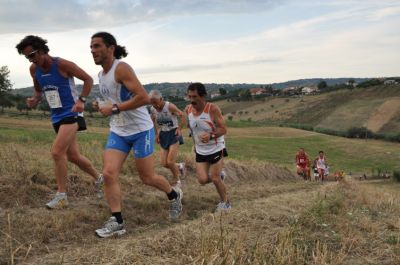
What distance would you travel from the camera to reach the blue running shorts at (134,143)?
5.64m

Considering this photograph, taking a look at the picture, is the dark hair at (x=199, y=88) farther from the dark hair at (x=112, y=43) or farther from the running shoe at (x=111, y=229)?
the running shoe at (x=111, y=229)

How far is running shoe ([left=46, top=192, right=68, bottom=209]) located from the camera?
20.2 feet

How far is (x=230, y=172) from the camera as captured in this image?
544 inches

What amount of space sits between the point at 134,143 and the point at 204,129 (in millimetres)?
1943

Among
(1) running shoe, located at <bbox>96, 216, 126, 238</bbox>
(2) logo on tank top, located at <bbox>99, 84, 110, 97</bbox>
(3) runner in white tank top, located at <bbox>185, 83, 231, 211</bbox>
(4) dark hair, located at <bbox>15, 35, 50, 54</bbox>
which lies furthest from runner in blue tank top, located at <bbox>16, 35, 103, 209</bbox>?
(3) runner in white tank top, located at <bbox>185, 83, 231, 211</bbox>

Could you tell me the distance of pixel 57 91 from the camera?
20.4 ft

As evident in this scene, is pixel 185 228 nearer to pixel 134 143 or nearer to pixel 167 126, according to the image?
pixel 134 143

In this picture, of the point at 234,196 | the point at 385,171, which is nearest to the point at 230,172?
the point at 234,196

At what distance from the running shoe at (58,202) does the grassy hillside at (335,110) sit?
74.9 meters

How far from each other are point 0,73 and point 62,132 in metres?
52.7

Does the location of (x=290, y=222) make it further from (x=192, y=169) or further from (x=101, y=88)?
(x=192, y=169)

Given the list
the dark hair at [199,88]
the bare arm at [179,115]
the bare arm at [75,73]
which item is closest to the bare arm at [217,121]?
the dark hair at [199,88]

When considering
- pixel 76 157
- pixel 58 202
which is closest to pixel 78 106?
pixel 76 157

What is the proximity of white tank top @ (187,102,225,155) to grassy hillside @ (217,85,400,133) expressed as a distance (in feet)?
239
